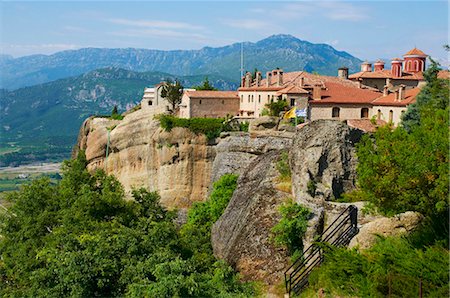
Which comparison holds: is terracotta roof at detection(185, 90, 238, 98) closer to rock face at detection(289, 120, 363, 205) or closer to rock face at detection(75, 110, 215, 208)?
rock face at detection(75, 110, 215, 208)

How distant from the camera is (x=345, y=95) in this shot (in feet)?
160

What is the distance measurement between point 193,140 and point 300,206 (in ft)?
76.5

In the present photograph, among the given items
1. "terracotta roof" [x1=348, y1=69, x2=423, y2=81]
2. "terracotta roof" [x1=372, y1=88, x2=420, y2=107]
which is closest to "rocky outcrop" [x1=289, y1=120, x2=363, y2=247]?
"terracotta roof" [x1=372, y1=88, x2=420, y2=107]

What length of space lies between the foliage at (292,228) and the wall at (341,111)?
2507 centimetres

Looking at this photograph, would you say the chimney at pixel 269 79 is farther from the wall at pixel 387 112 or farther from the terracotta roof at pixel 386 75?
the wall at pixel 387 112

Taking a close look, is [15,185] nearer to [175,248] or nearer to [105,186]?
[105,186]

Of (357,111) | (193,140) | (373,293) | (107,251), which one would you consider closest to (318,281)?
(373,293)

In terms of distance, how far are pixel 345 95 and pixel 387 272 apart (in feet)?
115

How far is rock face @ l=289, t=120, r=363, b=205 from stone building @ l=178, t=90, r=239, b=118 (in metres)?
23.9

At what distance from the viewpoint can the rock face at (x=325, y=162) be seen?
78.6 ft

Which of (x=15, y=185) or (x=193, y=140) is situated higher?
(x=193, y=140)

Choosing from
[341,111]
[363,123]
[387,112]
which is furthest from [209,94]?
[387,112]

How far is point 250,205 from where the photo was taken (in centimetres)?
2645

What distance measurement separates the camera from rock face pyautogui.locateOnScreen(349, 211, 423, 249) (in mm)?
19234
